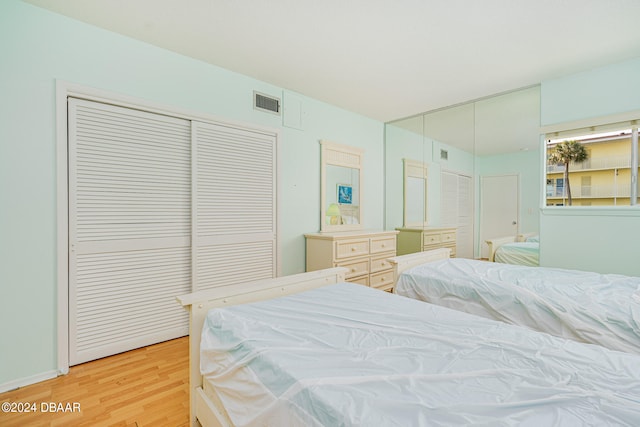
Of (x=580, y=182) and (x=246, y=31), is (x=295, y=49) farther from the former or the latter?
(x=580, y=182)

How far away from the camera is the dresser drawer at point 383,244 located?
11.8ft

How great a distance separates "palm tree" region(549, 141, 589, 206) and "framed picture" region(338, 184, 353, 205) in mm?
2229

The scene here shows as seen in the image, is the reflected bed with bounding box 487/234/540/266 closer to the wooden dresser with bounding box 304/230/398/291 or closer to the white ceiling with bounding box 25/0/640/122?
the wooden dresser with bounding box 304/230/398/291

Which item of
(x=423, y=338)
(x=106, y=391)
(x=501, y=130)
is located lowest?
(x=106, y=391)

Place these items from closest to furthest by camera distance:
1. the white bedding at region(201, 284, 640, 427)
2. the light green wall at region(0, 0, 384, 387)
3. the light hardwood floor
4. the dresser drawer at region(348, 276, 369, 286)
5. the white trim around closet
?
the white bedding at region(201, 284, 640, 427), the light hardwood floor, the light green wall at region(0, 0, 384, 387), the white trim around closet, the dresser drawer at region(348, 276, 369, 286)

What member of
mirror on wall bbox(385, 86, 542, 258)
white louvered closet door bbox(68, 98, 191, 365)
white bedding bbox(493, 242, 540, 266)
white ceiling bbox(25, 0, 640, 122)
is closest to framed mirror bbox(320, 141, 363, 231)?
mirror on wall bbox(385, 86, 542, 258)

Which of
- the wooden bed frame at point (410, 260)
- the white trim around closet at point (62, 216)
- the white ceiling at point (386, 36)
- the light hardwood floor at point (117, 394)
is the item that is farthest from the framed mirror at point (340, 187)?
the white trim around closet at point (62, 216)

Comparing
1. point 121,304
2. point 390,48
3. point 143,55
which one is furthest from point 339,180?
point 121,304

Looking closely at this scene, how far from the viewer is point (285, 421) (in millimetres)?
864

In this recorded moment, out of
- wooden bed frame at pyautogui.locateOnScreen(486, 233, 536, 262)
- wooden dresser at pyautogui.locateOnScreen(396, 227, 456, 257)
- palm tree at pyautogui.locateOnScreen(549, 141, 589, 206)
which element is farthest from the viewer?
wooden dresser at pyautogui.locateOnScreen(396, 227, 456, 257)

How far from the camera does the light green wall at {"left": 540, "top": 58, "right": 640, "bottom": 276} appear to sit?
2535 mm

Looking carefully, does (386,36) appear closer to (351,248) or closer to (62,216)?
(351,248)

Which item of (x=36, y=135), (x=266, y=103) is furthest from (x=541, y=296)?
(x=36, y=135)

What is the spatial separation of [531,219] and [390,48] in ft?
7.61
